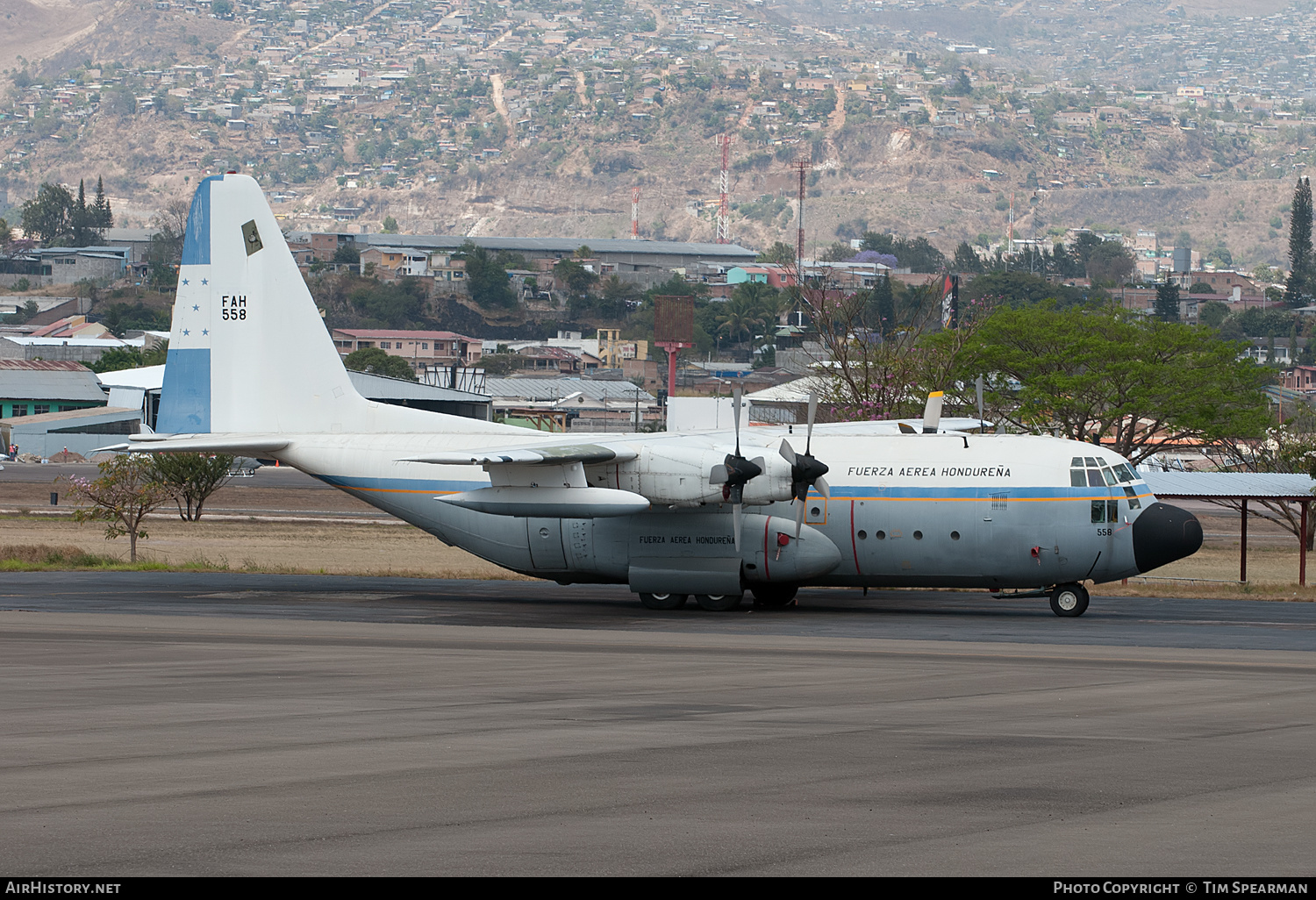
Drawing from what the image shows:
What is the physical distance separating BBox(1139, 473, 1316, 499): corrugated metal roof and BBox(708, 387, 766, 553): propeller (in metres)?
14.0

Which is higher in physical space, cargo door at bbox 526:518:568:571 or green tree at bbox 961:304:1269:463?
green tree at bbox 961:304:1269:463

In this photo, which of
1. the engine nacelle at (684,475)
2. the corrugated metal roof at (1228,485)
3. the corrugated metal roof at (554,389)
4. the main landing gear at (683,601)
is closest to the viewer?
the engine nacelle at (684,475)

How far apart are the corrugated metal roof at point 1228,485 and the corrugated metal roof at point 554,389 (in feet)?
389

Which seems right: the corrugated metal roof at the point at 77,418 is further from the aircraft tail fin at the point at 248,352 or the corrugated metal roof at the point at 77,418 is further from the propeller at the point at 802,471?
the propeller at the point at 802,471

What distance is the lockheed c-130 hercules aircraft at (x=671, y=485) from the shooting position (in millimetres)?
32969

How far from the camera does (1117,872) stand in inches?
377

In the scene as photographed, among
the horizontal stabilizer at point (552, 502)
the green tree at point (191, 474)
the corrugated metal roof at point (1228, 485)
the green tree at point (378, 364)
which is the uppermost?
the horizontal stabilizer at point (552, 502)

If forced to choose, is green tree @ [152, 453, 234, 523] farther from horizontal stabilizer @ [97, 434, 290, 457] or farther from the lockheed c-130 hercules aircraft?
horizontal stabilizer @ [97, 434, 290, 457]

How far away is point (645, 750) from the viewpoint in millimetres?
14648

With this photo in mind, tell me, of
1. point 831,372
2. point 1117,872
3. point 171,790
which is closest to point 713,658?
point 171,790

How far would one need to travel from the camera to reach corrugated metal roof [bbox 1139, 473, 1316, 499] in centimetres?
4081

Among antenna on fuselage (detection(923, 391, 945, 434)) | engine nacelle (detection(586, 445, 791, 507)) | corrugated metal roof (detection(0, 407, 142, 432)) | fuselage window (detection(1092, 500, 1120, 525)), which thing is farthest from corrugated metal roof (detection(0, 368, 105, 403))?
fuselage window (detection(1092, 500, 1120, 525))

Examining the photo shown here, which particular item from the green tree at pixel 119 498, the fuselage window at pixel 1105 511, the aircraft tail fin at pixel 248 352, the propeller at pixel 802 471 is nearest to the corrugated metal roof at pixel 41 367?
the green tree at pixel 119 498

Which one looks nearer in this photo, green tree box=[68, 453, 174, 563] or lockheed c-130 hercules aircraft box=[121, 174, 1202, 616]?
lockheed c-130 hercules aircraft box=[121, 174, 1202, 616]
